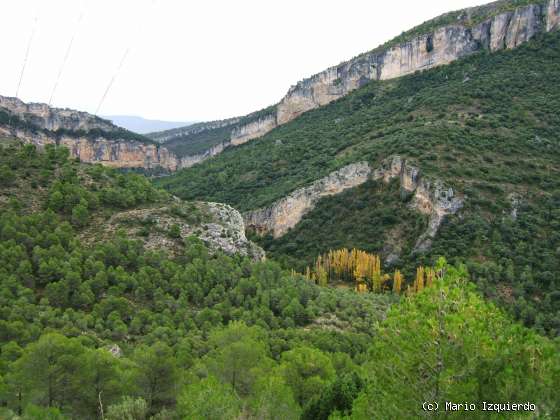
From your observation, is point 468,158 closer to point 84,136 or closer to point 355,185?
point 355,185

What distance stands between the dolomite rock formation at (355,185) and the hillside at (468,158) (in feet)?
4.64

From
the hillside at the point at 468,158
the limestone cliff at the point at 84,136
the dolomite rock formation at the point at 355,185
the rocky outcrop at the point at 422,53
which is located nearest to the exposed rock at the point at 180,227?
the hillside at the point at 468,158

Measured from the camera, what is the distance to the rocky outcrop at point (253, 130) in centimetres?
15475

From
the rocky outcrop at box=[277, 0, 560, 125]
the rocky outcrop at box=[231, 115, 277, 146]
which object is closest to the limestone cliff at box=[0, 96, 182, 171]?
the rocky outcrop at box=[231, 115, 277, 146]

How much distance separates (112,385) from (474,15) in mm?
118841

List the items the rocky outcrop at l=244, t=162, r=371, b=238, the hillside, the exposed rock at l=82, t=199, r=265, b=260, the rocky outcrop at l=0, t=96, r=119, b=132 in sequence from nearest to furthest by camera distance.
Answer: the exposed rock at l=82, t=199, r=265, b=260 → the hillside → the rocky outcrop at l=244, t=162, r=371, b=238 → the rocky outcrop at l=0, t=96, r=119, b=132

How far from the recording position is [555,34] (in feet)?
290

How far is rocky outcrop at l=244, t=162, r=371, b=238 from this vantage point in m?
75.7

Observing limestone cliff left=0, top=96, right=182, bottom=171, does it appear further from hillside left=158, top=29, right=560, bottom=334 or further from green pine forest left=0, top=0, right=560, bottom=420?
green pine forest left=0, top=0, right=560, bottom=420

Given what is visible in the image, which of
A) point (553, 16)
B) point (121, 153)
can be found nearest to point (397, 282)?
point (553, 16)

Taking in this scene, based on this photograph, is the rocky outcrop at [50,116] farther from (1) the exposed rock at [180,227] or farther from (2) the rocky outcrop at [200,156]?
(1) the exposed rock at [180,227]

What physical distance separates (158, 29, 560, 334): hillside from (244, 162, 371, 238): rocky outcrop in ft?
6.67

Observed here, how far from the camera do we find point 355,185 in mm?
74812

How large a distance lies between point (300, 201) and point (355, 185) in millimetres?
9168
